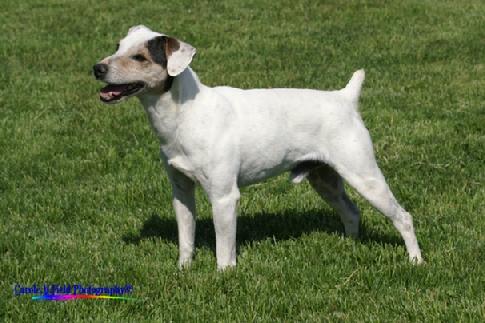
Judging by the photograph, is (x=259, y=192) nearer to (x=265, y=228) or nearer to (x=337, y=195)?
(x=265, y=228)

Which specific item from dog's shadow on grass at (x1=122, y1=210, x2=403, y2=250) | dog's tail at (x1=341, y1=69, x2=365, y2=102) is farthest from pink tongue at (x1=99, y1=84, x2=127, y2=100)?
dog's tail at (x1=341, y1=69, x2=365, y2=102)

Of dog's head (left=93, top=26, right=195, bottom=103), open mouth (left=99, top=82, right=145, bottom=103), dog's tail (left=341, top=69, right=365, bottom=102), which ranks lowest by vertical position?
dog's tail (left=341, top=69, right=365, bottom=102)

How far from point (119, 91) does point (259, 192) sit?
9.48 ft

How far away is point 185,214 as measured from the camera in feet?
22.2

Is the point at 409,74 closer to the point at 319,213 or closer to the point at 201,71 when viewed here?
the point at 201,71

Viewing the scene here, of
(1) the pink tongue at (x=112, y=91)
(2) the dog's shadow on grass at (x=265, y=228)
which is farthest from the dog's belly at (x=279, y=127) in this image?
(2) the dog's shadow on grass at (x=265, y=228)

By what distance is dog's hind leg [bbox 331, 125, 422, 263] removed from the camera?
21.3ft

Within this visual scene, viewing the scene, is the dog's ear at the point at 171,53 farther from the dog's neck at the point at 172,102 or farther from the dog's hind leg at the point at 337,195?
the dog's hind leg at the point at 337,195

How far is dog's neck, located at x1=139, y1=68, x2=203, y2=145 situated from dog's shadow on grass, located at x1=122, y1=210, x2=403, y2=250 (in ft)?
4.78

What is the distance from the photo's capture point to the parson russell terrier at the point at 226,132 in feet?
19.8

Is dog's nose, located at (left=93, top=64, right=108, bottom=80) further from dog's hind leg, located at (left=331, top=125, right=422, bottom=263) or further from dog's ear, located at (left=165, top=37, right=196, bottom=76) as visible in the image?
dog's hind leg, located at (left=331, top=125, right=422, bottom=263)

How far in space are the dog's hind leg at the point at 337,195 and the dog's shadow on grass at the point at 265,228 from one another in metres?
0.12

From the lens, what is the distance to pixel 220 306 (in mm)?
5816

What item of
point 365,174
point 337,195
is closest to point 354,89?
point 365,174
